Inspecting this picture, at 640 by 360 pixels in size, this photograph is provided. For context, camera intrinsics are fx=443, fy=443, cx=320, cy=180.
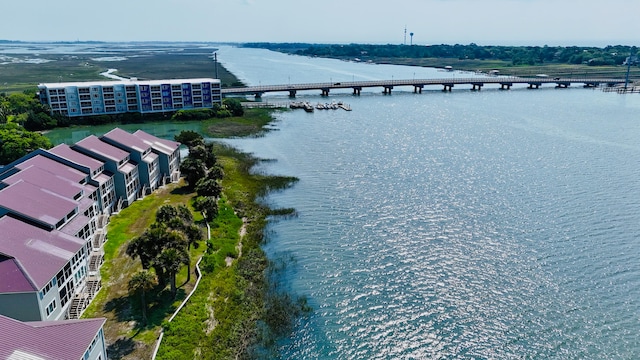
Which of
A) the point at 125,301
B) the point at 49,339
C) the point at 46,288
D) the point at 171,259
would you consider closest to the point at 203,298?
the point at 171,259

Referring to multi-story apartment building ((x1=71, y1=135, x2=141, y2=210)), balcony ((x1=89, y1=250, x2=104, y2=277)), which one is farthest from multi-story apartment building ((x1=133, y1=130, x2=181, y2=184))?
balcony ((x1=89, y1=250, x2=104, y2=277))

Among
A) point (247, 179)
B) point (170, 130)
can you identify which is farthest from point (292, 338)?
point (170, 130)

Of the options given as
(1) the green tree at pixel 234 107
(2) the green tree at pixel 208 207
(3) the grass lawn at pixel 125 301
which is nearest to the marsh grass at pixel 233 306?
(2) the green tree at pixel 208 207

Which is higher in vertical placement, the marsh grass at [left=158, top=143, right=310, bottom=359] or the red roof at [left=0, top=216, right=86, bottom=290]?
the red roof at [left=0, top=216, right=86, bottom=290]

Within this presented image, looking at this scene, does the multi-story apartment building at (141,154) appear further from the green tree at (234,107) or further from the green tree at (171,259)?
the green tree at (234,107)

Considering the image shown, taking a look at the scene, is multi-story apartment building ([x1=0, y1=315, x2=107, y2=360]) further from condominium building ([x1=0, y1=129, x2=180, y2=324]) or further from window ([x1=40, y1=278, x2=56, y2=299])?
condominium building ([x1=0, y1=129, x2=180, y2=324])

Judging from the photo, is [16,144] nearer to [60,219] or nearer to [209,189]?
[209,189]
